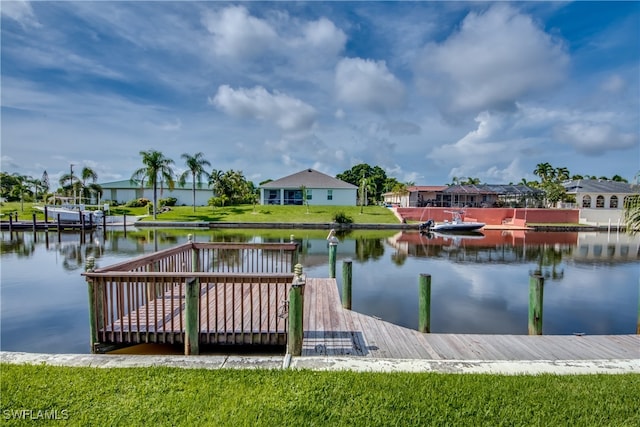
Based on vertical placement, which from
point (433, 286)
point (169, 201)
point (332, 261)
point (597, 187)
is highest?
point (597, 187)

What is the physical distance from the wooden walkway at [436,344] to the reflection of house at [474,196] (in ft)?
138

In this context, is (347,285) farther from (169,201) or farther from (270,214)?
(169,201)

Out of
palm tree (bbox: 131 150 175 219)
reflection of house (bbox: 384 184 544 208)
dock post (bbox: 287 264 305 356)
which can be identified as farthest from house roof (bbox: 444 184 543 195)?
dock post (bbox: 287 264 305 356)

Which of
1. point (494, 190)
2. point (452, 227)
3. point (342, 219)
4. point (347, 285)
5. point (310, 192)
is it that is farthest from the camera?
point (494, 190)

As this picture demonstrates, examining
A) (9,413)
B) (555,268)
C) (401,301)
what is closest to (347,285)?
(401,301)

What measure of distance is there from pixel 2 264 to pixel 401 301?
15098 mm

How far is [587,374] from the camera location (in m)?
3.67

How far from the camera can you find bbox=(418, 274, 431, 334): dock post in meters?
5.76

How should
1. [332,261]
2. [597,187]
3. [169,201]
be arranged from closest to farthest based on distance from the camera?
[332,261] < [597,187] < [169,201]

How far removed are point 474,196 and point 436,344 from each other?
152 feet

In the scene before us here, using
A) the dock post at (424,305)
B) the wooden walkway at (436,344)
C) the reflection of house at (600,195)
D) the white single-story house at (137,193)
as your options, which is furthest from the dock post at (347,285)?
the white single-story house at (137,193)

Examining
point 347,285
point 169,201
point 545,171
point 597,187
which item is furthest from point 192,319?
point 545,171

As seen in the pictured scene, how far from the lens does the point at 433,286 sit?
11062 mm

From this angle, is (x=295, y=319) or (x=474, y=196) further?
(x=474, y=196)
